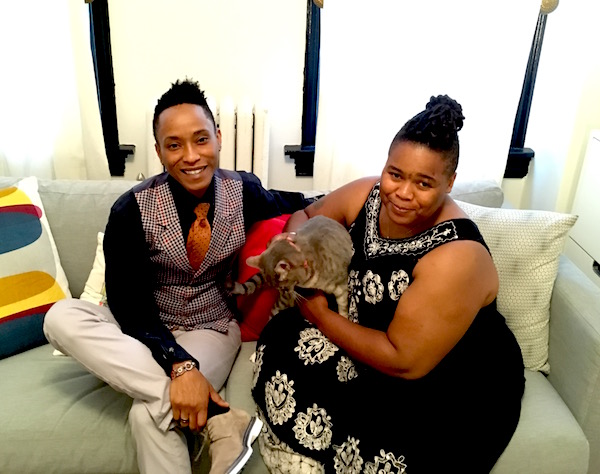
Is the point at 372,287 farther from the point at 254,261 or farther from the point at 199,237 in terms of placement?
the point at 199,237

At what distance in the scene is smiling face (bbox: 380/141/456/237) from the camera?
4.32 ft

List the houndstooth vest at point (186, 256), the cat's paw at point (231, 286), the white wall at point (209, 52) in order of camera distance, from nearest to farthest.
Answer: the houndstooth vest at point (186, 256) → the cat's paw at point (231, 286) → the white wall at point (209, 52)

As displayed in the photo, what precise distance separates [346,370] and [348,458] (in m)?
0.23

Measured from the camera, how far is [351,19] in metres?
2.21

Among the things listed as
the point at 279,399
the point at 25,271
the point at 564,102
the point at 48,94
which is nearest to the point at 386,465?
the point at 279,399

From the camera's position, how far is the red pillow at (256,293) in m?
1.81

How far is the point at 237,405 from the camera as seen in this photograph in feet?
5.36

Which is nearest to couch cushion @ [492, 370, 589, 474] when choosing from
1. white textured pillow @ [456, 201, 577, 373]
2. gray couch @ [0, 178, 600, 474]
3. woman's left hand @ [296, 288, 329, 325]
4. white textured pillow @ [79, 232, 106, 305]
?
gray couch @ [0, 178, 600, 474]

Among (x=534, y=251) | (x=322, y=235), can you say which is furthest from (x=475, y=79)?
(x=322, y=235)

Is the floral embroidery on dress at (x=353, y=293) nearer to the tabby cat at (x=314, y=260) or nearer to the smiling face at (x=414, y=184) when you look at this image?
the tabby cat at (x=314, y=260)

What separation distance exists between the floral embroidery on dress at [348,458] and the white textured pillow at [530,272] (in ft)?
2.23

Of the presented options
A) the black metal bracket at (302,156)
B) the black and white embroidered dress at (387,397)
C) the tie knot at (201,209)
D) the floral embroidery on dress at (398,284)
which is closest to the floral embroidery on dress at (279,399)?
the black and white embroidered dress at (387,397)

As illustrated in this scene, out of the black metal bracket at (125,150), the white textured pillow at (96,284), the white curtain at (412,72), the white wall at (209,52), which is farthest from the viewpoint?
the black metal bracket at (125,150)

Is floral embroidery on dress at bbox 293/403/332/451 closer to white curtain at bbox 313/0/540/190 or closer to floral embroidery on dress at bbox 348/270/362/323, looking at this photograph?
floral embroidery on dress at bbox 348/270/362/323
